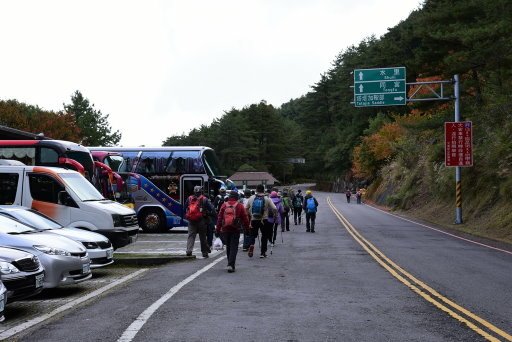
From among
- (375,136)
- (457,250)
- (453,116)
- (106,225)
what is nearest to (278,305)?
(106,225)

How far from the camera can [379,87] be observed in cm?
2942

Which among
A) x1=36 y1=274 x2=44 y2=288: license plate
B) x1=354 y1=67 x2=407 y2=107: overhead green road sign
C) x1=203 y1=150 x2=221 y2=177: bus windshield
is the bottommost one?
x1=36 y1=274 x2=44 y2=288: license plate

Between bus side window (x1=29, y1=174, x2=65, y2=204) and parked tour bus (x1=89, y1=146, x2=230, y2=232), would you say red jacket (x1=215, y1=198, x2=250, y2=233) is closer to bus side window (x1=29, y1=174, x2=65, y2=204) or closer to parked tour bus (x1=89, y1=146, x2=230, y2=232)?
bus side window (x1=29, y1=174, x2=65, y2=204)

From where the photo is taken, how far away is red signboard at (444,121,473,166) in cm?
3033

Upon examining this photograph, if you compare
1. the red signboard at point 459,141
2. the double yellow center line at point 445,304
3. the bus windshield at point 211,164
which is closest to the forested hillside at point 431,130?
the red signboard at point 459,141

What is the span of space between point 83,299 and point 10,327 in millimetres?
2185

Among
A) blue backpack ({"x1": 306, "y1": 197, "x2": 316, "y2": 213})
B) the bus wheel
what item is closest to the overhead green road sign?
blue backpack ({"x1": 306, "y1": 197, "x2": 316, "y2": 213})

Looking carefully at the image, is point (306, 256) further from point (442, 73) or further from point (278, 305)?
point (442, 73)

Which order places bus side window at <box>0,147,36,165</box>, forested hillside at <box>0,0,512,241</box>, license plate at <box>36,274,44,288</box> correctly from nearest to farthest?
license plate at <box>36,274,44,288</box>, bus side window at <box>0,147,36,165</box>, forested hillside at <box>0,0,512,241</box>

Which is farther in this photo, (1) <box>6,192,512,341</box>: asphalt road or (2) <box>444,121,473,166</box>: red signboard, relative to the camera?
(2) <box>444,121,473,166</box>: red signboard

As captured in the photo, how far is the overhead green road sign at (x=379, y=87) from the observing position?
95.7ft

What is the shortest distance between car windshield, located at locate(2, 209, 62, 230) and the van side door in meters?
2.80

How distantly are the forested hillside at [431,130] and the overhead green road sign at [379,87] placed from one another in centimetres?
224

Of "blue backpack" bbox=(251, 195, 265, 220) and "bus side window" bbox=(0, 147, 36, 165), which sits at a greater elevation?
"bus side window" bbox=(0, 147, 36, 165)
